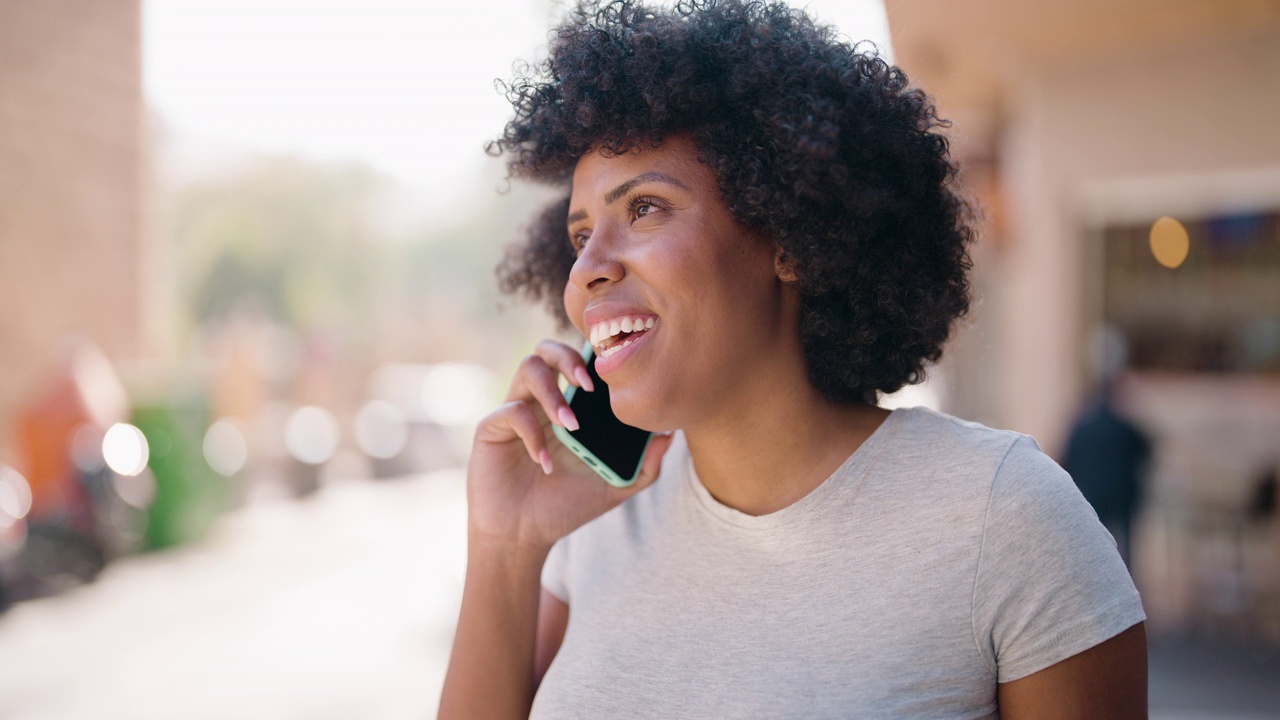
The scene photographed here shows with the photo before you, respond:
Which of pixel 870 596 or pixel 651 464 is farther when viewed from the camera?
pixel 651 464

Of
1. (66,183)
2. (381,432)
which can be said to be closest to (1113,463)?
(381,432)

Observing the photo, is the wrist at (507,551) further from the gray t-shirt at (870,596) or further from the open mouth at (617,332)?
the open mouth at (617,332)

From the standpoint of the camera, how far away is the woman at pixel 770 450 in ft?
5.59

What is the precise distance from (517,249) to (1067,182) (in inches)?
302

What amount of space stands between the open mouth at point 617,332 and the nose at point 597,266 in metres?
0.08

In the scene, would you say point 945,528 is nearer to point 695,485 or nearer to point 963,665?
point 963,665

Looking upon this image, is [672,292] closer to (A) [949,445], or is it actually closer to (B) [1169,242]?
(A) [949,445]

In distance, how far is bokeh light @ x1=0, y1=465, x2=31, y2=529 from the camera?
8.05m

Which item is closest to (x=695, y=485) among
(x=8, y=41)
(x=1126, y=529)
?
(x=1126, y=529)

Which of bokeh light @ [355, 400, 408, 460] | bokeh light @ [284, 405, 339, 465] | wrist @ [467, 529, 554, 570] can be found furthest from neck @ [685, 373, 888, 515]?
bokeh light @ [355, 400, 408, 460]

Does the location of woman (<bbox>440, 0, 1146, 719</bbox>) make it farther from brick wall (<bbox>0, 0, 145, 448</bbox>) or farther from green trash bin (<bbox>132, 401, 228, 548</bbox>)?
brick wall (<bbox>0, 0, 145, 448</bbox>)

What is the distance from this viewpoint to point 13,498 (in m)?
8.18

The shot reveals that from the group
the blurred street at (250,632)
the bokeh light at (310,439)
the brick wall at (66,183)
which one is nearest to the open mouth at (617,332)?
the blurred street at (250,632)

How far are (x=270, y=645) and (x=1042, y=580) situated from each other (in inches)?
261
